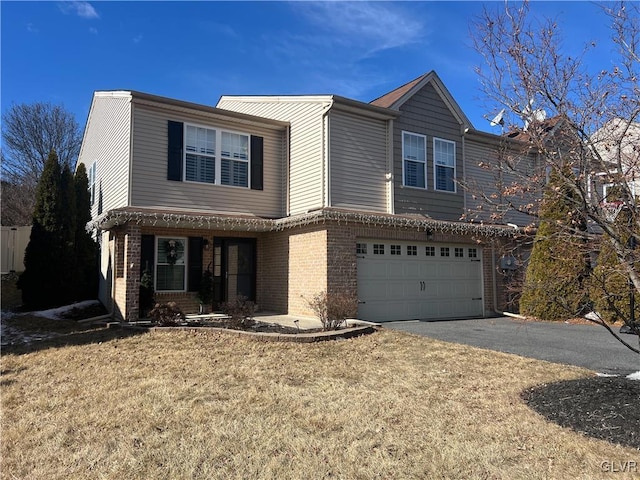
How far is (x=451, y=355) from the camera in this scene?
312 inches

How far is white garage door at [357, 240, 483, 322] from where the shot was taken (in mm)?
12203

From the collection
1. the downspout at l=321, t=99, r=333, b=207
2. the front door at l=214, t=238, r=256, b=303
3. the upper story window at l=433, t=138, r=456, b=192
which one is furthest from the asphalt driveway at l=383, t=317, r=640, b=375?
the front door at l=214, t=238, r=256, b=303

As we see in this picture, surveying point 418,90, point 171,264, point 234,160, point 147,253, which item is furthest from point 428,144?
point 147,253

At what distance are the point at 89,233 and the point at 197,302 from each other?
5955 millimetres

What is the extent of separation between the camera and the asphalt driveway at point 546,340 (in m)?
7.57

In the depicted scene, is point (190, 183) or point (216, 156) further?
point (216, 156)

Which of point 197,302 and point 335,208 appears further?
point 197,302

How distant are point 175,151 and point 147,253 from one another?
2.81m

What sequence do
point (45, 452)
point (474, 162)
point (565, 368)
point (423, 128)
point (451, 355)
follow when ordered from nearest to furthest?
1. point (45, 452)
2. point (565, 368)
3. point (451, 355)
4. point (423, 128)
5. point (474, 162)

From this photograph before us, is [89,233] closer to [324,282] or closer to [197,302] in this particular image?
[197,302]

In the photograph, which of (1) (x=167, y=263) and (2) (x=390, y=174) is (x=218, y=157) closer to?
(1) (x=167, y=263)

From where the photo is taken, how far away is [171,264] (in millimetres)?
12758

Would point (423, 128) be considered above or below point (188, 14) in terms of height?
below

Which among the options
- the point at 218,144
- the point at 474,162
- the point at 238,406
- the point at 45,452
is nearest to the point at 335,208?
the point at 218,144
